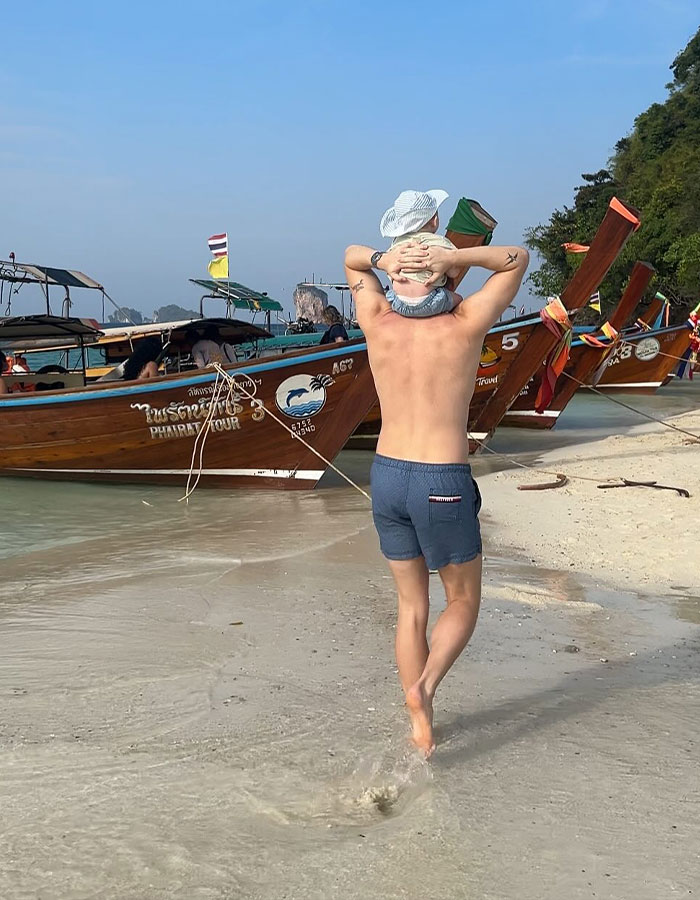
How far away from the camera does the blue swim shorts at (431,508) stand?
2.70 m

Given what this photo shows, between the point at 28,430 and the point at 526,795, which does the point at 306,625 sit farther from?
the point at 28,430

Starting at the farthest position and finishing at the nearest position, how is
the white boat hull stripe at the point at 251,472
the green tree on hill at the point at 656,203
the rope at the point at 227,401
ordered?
the green tree on hill at the point at 656,203 < the white boat hull stripe at the point at 251,472 < the rope at the point at 227,401

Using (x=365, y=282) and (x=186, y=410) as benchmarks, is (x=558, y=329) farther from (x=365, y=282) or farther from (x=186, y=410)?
(x=365, y=282)

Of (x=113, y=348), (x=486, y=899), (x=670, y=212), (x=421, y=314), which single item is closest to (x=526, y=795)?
(x=486, y=899)

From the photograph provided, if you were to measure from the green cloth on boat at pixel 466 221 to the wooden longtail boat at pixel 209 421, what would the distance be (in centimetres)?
210

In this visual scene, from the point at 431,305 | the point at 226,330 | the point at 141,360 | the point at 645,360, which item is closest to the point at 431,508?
the point at 431,305

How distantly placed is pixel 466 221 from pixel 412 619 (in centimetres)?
485

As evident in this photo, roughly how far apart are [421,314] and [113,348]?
38.9ft

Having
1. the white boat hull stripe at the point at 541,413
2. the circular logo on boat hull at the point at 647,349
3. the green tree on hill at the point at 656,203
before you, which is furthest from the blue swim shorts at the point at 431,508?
the green tree on hill at the point at 656,203

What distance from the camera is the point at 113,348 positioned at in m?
13.9

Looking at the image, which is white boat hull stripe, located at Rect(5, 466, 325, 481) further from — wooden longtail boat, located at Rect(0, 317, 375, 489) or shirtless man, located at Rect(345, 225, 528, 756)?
shirtless man, located at Rect(345, 225, 528, 756)

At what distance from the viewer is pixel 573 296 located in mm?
10719

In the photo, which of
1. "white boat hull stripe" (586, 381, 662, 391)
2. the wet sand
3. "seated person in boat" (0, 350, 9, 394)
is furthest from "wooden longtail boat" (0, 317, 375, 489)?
"white boat hull stripe" (586, 381, 662, 391)

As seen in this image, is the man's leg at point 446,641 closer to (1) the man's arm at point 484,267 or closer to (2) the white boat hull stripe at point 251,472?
(1) the man's arm at point 484,267
